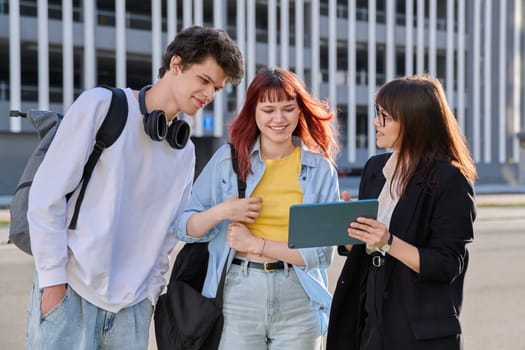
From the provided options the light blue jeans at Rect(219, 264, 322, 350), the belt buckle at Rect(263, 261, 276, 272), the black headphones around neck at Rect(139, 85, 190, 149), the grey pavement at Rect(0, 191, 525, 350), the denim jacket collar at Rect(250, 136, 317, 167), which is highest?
the black headphones around neck at Rect(139, 85, 190, 149)

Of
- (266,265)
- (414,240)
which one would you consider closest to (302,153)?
(266,265)

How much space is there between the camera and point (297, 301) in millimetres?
2400

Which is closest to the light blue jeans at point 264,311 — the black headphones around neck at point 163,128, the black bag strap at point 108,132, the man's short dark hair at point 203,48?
the black headphones around neck at point 163,128

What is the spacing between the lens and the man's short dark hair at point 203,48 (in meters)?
2.25

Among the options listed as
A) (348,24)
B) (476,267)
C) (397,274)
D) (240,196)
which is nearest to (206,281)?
(240,196)

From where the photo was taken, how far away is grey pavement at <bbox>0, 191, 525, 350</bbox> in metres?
5.07

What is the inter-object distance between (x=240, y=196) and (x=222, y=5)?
2741 cm

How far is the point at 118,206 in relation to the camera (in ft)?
6.83

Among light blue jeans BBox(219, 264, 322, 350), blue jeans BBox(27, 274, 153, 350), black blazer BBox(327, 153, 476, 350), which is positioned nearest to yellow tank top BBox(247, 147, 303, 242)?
light blue jeans BBox(219, 264, 322, 350)

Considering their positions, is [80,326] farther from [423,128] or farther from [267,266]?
[423,128]

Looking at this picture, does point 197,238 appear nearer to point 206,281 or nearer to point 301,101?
point 206,281

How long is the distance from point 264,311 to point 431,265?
2.36 ft

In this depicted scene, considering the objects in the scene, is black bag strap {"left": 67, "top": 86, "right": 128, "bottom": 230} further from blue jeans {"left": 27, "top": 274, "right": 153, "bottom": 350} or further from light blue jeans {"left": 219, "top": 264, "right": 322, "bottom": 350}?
light blue jeans {"left": 219, "top": 264, "right": 322, "bottom": 350}

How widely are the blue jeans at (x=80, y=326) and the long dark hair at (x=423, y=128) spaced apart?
1213mm
